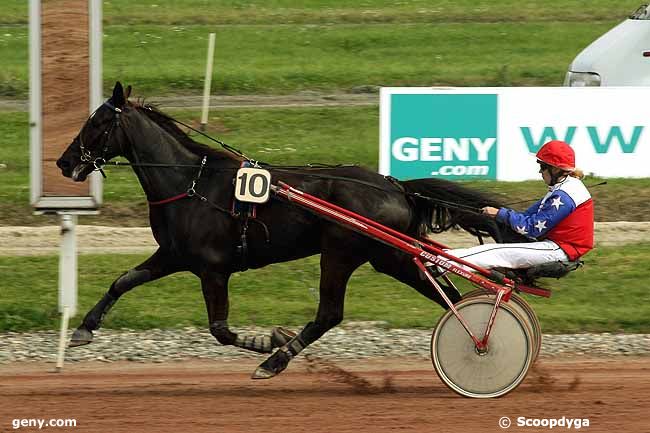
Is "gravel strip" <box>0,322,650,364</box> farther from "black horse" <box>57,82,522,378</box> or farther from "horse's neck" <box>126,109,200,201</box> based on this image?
"horse's neck" <box>126,109,200,201</box>

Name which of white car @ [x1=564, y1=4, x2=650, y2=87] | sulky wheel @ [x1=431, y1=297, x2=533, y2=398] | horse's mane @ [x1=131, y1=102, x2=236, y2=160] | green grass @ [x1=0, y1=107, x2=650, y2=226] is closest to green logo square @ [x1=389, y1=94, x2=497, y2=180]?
green grass @ [x1=0, y1=107, x2=650, y2=226]

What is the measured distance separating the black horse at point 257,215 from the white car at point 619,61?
8.13 meters

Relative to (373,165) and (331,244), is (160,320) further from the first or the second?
(373,165)

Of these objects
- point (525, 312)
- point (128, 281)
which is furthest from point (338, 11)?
point (525, 312)

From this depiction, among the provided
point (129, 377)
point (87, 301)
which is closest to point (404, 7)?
point (87, 301)

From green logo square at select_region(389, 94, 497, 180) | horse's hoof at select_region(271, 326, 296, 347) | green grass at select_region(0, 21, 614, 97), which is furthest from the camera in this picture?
green grass at select_region(0, 21, 614, 97)

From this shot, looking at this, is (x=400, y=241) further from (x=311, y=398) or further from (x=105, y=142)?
(x=105, y=142)

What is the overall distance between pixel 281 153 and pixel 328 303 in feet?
30.4

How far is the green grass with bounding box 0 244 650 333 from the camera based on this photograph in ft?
36.6

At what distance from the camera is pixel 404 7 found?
93.0ft

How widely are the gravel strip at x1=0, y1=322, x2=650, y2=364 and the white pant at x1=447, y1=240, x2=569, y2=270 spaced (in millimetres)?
1742

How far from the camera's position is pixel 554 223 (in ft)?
28.3

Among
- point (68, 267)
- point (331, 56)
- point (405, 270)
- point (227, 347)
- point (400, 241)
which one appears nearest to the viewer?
point (400, 241)

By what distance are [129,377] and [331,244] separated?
5.78 ft
